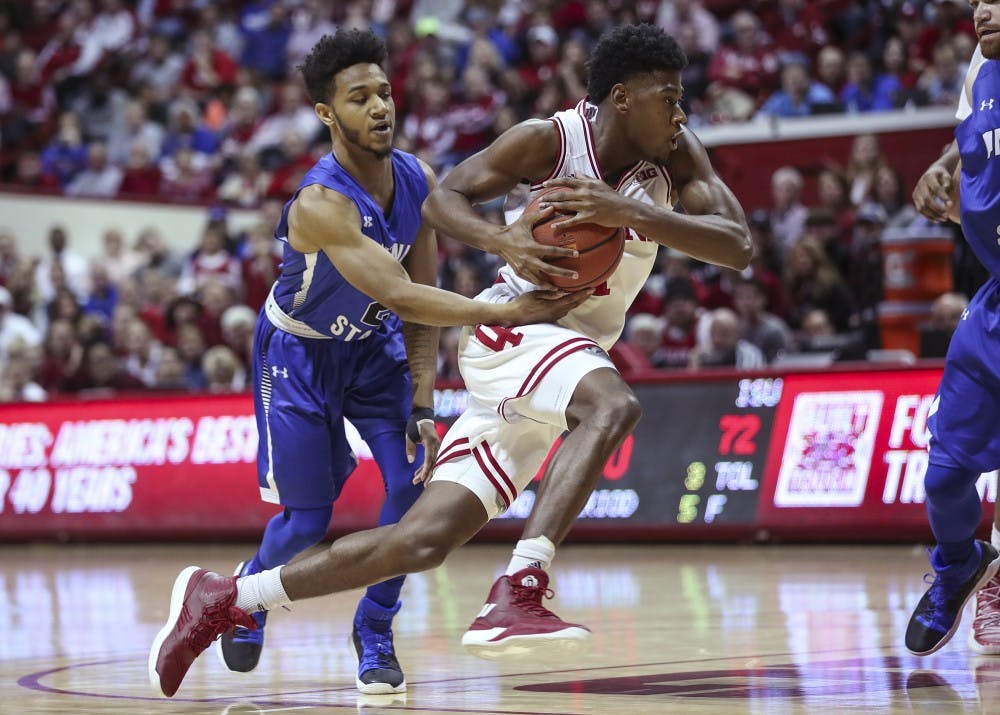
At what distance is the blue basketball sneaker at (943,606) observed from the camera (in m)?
5.25

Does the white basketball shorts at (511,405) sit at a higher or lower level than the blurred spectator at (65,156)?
lower

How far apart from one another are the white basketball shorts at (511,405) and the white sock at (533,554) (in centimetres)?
31

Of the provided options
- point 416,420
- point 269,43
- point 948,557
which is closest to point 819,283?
point 948,557

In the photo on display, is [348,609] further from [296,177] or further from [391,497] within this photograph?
[296,177]

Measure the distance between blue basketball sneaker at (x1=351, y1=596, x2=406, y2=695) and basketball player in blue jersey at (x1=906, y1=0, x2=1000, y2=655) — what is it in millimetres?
1695

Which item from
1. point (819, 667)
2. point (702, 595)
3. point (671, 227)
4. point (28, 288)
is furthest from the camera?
point (28, 288)

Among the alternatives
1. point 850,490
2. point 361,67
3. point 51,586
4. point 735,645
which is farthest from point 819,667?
point 51,586

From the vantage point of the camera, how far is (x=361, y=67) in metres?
5.16

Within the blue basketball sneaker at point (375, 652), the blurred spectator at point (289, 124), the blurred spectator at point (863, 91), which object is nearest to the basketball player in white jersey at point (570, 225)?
the blue basketball sneaker at point (375, 652)

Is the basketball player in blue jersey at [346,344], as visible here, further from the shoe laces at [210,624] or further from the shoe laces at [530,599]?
the shoe laces at [530,599]

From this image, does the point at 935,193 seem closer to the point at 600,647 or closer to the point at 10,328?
the point at 600,647

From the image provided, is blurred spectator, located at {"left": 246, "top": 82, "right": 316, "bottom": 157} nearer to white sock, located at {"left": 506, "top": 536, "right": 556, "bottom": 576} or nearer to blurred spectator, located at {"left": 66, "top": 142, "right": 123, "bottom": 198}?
blurred spectator, located at {"left": 66, "top": 142, "right": 123, "bottom": 198}

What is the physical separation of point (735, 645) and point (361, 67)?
2.52 m

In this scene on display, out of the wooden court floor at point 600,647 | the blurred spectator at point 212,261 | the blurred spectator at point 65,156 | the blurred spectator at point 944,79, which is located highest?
the blurred spectator at point 65,156
